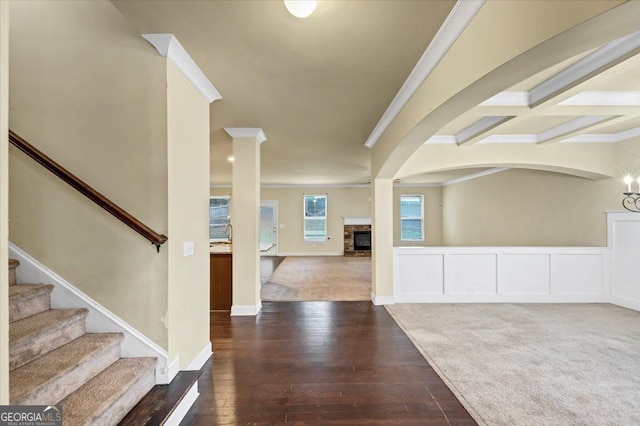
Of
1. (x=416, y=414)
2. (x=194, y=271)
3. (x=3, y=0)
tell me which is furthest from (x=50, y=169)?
(x=416, y=414)

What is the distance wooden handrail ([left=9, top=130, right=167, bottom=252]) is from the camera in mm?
1879

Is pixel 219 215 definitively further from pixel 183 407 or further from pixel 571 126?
pixel 571 126

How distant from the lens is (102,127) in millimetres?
2033

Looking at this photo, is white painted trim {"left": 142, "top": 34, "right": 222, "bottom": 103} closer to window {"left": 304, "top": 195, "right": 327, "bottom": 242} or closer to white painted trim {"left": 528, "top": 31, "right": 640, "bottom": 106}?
white painted trim {"left": 528, "top": 31, "right": 640, "bottom": 106}

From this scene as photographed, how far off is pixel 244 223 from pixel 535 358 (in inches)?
142

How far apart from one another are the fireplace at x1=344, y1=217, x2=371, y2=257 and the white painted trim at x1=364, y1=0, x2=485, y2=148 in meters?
7.05

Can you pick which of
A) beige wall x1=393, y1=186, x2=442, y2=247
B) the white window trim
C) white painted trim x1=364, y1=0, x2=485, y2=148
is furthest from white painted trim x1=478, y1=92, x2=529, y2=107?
the white window trim

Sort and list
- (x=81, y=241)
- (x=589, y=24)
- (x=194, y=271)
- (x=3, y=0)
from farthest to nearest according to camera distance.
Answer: (x=194, y=271) → (x=81, y=241) → (x=589, y=24) → (x=3, y=0)

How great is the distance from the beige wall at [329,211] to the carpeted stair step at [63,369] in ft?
27.1

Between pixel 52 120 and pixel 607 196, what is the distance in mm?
6869

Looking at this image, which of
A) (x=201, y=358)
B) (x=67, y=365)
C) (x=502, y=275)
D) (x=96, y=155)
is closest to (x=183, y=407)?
(x=201, y=358)

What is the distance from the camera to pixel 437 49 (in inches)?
79.0

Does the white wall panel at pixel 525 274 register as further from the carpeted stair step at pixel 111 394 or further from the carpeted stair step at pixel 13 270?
the carpeted stair step at pixel 13 270

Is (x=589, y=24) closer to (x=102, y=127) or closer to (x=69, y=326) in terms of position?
(x=102, y=127)
